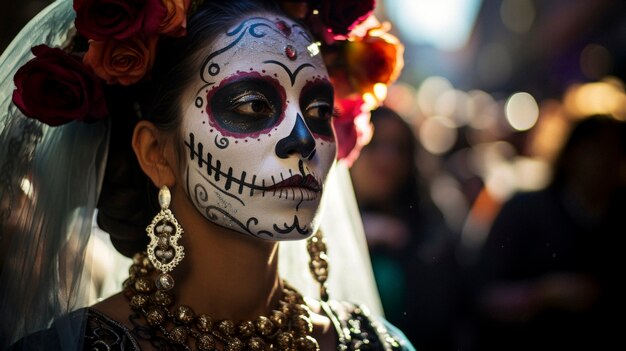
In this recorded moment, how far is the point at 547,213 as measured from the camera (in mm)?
4566

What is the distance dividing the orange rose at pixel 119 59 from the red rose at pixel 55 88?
39 mm

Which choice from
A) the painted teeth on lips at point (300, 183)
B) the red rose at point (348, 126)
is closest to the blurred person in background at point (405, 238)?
the red rose at point (348, 126)

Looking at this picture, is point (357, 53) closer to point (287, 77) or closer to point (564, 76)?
point (287, 77)

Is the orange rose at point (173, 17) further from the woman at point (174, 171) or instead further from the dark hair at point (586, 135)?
the dark hair at point (586, 135)

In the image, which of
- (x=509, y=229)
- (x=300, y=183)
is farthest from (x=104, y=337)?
(x=509, y=229)

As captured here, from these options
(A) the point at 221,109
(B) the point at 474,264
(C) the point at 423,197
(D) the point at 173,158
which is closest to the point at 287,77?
(A) the point at 221,109

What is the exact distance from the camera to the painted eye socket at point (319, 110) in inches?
127

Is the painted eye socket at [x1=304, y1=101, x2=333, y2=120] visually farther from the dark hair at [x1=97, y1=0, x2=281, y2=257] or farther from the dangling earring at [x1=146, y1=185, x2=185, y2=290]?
the dangling earring at [x1=146, y1=185, x2=185, y2=290]

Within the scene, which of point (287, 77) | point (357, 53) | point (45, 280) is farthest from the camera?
point (357, 53)

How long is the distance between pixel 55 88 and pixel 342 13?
104 centimetres

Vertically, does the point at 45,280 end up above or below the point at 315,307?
above

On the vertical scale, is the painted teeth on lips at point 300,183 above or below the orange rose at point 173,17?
below

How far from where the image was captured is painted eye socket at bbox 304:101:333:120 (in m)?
3.23

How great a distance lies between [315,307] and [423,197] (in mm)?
2150
